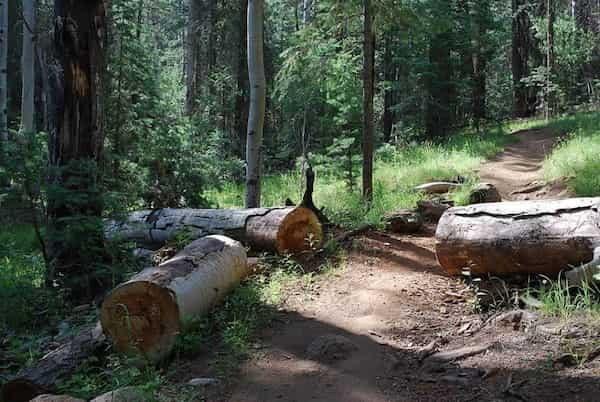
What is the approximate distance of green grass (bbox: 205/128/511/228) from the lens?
9750 millimetres

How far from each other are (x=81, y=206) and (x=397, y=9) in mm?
6849

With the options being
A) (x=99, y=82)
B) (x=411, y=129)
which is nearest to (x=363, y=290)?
(x=99, y=82)

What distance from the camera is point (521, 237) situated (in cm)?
551

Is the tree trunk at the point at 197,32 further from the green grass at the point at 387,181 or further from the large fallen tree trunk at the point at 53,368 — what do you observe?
the large fallen tree trunk at the point at 53,368

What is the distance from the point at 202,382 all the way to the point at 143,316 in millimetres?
984

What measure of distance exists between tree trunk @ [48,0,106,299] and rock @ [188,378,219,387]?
8.23ft

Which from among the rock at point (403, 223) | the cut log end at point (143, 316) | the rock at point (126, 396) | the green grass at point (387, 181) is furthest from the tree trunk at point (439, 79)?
the rock at point (126, 396)

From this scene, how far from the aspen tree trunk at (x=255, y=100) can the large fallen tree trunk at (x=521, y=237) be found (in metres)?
4.08

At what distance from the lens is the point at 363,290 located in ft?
20.7

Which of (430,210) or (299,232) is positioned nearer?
(299,232)

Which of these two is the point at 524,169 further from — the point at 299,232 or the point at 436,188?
the point at 299,232

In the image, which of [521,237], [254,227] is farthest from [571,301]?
[254,227]

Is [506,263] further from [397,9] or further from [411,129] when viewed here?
[411,129]

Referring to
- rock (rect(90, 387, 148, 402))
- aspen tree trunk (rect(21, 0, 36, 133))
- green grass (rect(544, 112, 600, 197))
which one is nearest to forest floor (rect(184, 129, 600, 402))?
rock (rect(90, 387, 148, 402))
